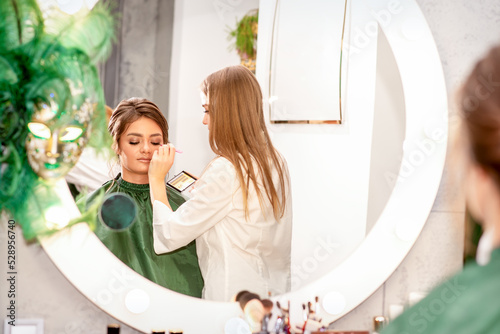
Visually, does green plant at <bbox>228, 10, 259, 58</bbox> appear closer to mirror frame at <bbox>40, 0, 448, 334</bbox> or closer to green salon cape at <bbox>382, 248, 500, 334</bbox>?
mirror frame at <bbox>40, 0, 448, 334</bbox>

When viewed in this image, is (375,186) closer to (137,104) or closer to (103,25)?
(137,104)

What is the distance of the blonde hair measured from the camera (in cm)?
108

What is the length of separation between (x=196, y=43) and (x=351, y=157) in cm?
39

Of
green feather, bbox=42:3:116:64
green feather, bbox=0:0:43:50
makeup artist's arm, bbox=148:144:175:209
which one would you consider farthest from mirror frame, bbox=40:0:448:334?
green feather, bbox=0:0:43:50

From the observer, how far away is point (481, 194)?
0.57 metres

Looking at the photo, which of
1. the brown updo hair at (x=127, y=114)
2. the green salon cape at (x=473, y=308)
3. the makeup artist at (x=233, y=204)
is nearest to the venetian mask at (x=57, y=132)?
the brown updo hair at (x=127, y=114)

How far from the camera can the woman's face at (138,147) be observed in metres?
1.03

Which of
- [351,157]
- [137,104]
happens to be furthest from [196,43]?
[351,157]

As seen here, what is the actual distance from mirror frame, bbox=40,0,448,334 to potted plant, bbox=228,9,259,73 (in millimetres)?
18

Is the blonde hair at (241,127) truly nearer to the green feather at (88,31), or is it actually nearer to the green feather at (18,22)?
the green feather at (88,31)

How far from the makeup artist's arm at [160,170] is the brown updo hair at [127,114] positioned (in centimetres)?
7

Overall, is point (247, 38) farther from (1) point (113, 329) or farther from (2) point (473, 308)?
(2) point (473, 308)

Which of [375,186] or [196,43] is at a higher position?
[196,43]

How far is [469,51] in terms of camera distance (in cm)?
121
